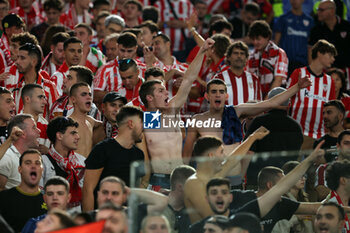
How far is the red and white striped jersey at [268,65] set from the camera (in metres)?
10.8

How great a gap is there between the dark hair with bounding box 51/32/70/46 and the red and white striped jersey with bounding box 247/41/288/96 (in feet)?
7.62

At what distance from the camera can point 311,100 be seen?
10266 mm

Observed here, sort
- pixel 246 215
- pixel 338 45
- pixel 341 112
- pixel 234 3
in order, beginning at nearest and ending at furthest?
pixel 246 215, pixel 341 112, pixel 338 45, pixel 234 3

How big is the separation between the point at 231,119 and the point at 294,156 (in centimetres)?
251

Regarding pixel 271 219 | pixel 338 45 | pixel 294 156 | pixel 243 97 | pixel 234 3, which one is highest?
pixel 234 3

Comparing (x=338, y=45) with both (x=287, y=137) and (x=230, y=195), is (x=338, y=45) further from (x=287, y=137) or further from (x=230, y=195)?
(x=230, y=195)

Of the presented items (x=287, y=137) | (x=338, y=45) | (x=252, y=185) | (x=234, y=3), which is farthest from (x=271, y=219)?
(x=234, y=3)

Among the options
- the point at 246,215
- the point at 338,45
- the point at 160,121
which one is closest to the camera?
the point at 246,215

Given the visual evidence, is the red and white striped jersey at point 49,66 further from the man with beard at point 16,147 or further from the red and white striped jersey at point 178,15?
the red and white striped jersey at point 178,15

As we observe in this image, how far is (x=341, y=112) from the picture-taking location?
31.6ft

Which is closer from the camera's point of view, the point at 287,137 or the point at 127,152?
the point at 127,152

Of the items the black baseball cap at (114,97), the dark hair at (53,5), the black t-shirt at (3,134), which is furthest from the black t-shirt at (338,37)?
the black t-shirt at (3,134)

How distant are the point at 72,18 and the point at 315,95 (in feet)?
13.8

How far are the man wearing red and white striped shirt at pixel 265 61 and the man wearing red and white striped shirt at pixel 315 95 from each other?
0.40 metres
